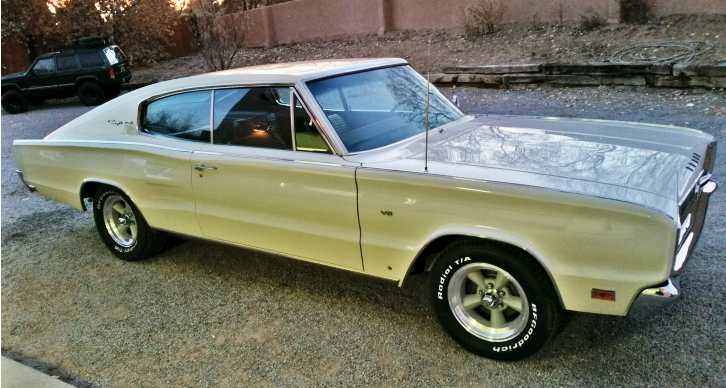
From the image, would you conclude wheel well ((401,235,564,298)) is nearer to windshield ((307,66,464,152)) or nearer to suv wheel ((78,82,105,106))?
windshield ((307,66,464,152))

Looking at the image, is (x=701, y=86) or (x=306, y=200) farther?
(x=701, y=86)

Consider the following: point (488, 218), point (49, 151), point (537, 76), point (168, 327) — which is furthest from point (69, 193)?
point (537, 76)

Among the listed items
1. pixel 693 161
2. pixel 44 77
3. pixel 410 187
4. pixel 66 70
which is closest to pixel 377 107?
pixel 410 187

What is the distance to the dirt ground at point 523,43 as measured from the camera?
33.7ft

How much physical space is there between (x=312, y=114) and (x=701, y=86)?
718cm

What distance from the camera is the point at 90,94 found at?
16297mm

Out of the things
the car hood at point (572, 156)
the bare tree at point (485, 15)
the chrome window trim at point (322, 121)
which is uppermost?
the bare tree at point (485, 15)

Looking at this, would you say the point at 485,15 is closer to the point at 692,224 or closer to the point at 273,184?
the point at 273,184

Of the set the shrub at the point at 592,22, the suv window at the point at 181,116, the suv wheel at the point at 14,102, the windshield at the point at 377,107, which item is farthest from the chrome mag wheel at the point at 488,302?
the suv wheel at the point at 14,102

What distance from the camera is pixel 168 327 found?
12.0 ft

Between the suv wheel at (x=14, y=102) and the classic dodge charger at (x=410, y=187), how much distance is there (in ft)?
46.0

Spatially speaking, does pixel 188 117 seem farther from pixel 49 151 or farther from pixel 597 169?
pixel 597 169

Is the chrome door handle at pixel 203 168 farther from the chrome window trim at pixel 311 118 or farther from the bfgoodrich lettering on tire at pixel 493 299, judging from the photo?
the bfgoodrich lettering on tire at pixel 493 299

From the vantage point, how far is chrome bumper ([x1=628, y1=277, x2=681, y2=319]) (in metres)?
2.47
